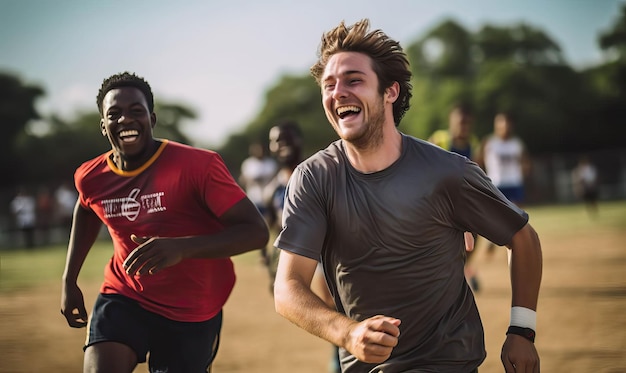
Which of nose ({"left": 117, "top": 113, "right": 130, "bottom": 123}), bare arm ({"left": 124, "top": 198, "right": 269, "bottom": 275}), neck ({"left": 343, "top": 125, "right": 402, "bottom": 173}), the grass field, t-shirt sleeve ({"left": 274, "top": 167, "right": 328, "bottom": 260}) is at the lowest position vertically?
the grass field

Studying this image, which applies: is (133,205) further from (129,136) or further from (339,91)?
(339,91)

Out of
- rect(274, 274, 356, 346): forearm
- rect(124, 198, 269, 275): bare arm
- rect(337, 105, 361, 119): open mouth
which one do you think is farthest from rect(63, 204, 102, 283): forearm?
rect(337, 105, 361, 119): open mouth

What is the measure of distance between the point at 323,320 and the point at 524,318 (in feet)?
3.07

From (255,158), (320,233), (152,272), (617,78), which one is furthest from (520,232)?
(617,78)

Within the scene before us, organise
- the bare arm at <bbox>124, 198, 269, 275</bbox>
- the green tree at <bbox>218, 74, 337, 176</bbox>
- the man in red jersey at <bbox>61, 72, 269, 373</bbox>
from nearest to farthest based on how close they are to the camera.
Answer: the bare arm at <bbox>124, 198, 269, 275</bbox> < the man in red jersey at <bbox>61, 72, 269, 373</bbox> < the green tree at <bbox>218, 74, 337, 176</bbox>

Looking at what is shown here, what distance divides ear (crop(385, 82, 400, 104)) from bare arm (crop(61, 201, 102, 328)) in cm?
205

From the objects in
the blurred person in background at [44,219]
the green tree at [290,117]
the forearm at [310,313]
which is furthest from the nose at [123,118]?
the green tree at [290,117]

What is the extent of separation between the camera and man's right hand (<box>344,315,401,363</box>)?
8.57ft

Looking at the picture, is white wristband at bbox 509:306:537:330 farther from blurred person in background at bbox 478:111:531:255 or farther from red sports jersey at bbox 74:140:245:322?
blurred person in background at bbox 478:111:531:255

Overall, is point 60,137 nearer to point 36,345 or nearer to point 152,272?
point 36,345

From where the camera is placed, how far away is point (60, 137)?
168ft

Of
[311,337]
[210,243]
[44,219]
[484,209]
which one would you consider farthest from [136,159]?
[44,219]

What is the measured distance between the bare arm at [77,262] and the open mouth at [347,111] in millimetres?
1963

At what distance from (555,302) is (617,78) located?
174 feet
